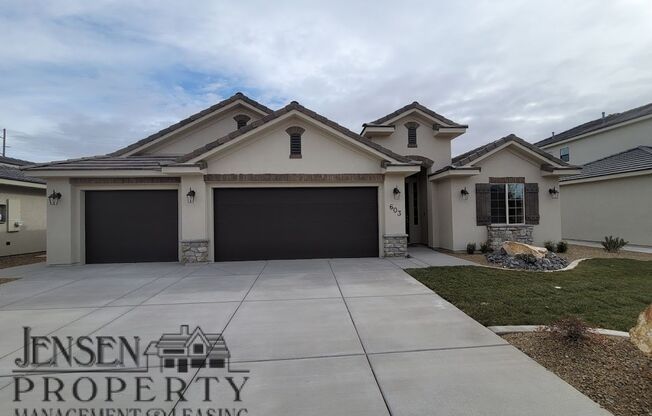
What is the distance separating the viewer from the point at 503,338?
13.6ft

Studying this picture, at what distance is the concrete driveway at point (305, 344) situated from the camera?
2842 millimetres

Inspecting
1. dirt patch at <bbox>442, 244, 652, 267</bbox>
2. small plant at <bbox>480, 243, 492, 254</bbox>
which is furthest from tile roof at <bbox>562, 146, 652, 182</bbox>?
small plant at <bbox>480, 243, 492, 254</bbox>

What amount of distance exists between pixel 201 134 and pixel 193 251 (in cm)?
614

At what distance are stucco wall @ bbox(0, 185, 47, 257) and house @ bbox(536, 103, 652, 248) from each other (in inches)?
1039

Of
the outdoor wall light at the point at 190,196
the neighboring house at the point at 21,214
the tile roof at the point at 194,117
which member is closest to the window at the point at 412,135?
the tile roof at the point at 194,117

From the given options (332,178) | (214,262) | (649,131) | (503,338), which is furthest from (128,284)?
(649,131)

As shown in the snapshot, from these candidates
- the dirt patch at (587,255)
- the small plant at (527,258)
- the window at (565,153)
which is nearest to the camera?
the small plant at (527,258)

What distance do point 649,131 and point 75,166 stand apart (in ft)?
89.9

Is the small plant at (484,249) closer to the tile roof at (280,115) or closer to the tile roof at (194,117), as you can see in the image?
the tile roof at (280,115)

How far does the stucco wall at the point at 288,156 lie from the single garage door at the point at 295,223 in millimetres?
726

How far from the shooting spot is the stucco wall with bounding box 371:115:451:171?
13570 millimetres

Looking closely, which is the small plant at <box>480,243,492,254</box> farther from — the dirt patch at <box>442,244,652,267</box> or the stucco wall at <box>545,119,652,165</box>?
the stucco wall at <box>545,119,652,165</box>

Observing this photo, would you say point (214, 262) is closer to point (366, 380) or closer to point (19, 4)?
point (366, 380)

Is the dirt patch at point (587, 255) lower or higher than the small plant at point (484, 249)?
lower
